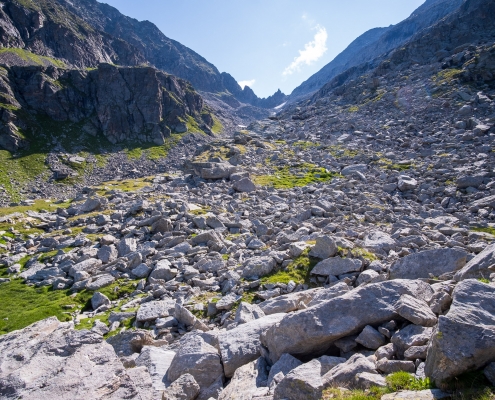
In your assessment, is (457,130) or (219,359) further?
(457,130)

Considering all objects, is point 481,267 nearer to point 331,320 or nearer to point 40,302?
point 331,320

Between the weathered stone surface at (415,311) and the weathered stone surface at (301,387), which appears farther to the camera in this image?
the weathered stone surface at (415,311)

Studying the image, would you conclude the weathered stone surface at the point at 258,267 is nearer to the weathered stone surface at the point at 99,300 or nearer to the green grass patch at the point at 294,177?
the weathered stone surface at the point at 99,300

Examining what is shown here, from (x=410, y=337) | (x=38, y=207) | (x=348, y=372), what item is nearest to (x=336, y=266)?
(x=410, y=337)

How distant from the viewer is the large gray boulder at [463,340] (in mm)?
5223

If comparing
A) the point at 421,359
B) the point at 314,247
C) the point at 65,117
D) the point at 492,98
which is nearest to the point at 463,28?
the point at 492,98

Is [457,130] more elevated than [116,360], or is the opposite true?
[116,360]

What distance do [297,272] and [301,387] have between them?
10.0 meters

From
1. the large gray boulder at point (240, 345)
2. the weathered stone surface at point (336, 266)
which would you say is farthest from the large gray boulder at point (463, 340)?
the weathered stone surface at point (336, 266)

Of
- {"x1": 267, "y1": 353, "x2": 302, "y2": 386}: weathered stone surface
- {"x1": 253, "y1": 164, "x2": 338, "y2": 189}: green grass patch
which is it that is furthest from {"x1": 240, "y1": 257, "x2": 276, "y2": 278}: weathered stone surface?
{"x1": 253, "y1": 164, "x2": 338, "y2": 189}: green grass patch

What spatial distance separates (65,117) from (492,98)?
14925 cm

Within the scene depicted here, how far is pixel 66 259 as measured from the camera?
21.1m

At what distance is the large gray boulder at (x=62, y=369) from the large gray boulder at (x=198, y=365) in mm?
1557

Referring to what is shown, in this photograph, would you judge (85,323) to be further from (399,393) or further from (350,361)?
(399,393)
